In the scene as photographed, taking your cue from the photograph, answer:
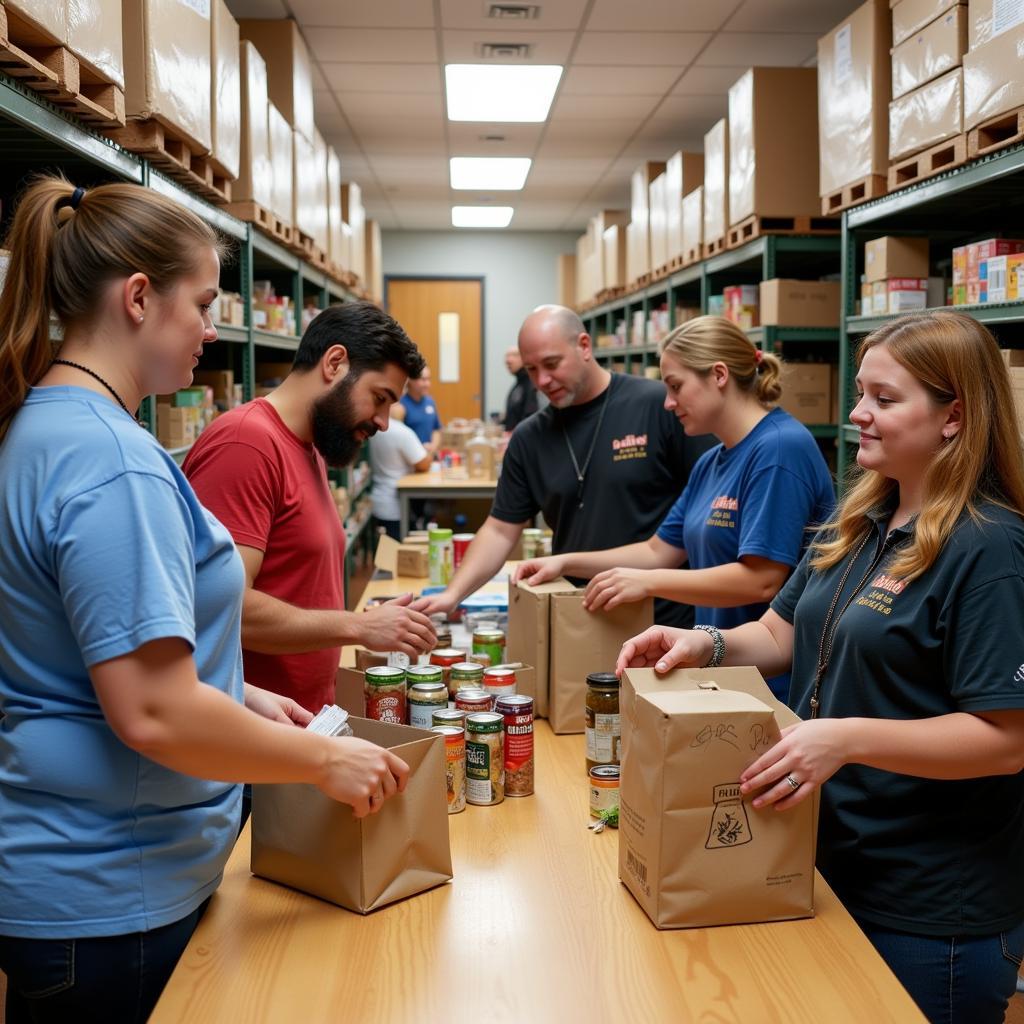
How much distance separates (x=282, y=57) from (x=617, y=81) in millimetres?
2442

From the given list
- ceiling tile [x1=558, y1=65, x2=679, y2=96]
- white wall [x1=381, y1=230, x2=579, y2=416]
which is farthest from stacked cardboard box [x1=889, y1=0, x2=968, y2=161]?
white wall [x1=381, y1=230, x2=579, y2=416]

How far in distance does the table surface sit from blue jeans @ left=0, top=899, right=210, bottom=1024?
46 millimetres

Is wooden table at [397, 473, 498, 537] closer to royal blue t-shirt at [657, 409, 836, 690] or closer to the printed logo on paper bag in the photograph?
royal blue t-shirt at [657, 409, 836, 690]

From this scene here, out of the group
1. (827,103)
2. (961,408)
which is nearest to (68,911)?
(961,408)

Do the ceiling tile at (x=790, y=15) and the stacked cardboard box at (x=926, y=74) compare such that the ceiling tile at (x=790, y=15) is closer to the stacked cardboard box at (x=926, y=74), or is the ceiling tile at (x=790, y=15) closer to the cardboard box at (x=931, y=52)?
the stacked cardboard box at (x=926, y=74)

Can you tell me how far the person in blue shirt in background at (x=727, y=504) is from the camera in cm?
258

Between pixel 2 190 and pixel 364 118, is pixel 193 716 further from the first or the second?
pixel 364 118

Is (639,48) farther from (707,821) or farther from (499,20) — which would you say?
(707,821)

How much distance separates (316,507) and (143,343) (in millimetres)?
1014

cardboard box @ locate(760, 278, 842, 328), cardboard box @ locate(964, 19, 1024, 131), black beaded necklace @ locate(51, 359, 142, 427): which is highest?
cardboard box @ locate(964, 19, 1024, 131)

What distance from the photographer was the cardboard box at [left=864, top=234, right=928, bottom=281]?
4.22m

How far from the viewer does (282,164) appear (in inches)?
199

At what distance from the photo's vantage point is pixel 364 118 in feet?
25.7

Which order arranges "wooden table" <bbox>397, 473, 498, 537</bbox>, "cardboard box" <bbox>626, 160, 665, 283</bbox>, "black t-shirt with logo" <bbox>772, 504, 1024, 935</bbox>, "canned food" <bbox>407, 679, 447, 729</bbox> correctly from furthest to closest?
"cardboard box" <bbox>626, 160, 665, 283</bbox>
"wooden table" <bbox>397, 473, 498, 537</bbox>
"canned food" <bbox>407, 679, 447, 729</bbox>
"black t-shirt with logo" <bbox>772, 504, 1024, 935</bbox>
